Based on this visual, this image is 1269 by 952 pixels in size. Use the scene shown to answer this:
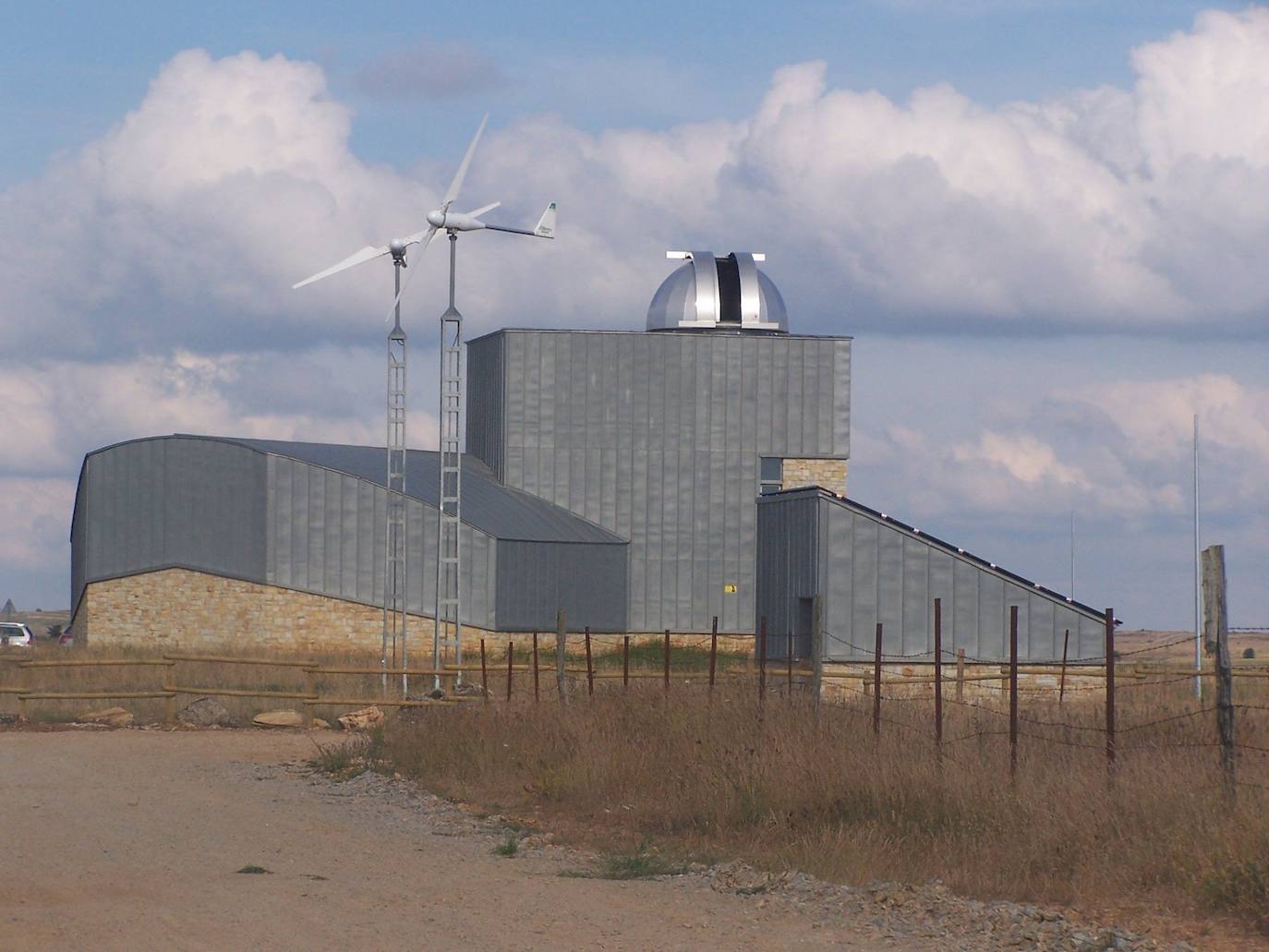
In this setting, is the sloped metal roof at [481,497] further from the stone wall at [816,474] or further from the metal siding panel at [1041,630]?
the metal siding panel at [1041,630]

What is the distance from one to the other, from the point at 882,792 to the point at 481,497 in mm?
34845

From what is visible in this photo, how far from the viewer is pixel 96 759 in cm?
2206

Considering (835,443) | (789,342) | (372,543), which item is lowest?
(372,543)

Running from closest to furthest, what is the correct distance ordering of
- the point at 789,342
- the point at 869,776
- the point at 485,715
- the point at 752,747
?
1. the point at 869,776
2. the point at 752,747
3. the point at 485,715
4. the point at 789,342

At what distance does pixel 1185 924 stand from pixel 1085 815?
182 centimetres

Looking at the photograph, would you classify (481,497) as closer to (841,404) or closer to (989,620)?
(841,404)

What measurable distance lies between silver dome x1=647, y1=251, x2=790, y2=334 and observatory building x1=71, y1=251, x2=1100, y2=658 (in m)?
0.06

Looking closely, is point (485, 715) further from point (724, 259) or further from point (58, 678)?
point (724, 259)

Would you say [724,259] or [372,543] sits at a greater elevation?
[724,259]

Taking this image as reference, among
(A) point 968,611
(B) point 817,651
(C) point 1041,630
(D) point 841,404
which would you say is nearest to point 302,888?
(B) point 817,651

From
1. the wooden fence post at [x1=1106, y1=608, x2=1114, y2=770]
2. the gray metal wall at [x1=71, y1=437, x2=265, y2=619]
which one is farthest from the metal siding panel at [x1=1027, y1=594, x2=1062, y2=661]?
the wooden fence post at [x1=1106, y1=608, x2=1114, y2=770]

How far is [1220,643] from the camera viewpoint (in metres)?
11.7

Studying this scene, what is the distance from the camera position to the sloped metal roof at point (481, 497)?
151 feet

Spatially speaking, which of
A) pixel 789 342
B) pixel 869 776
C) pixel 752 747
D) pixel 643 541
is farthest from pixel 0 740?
pixel 789 342
